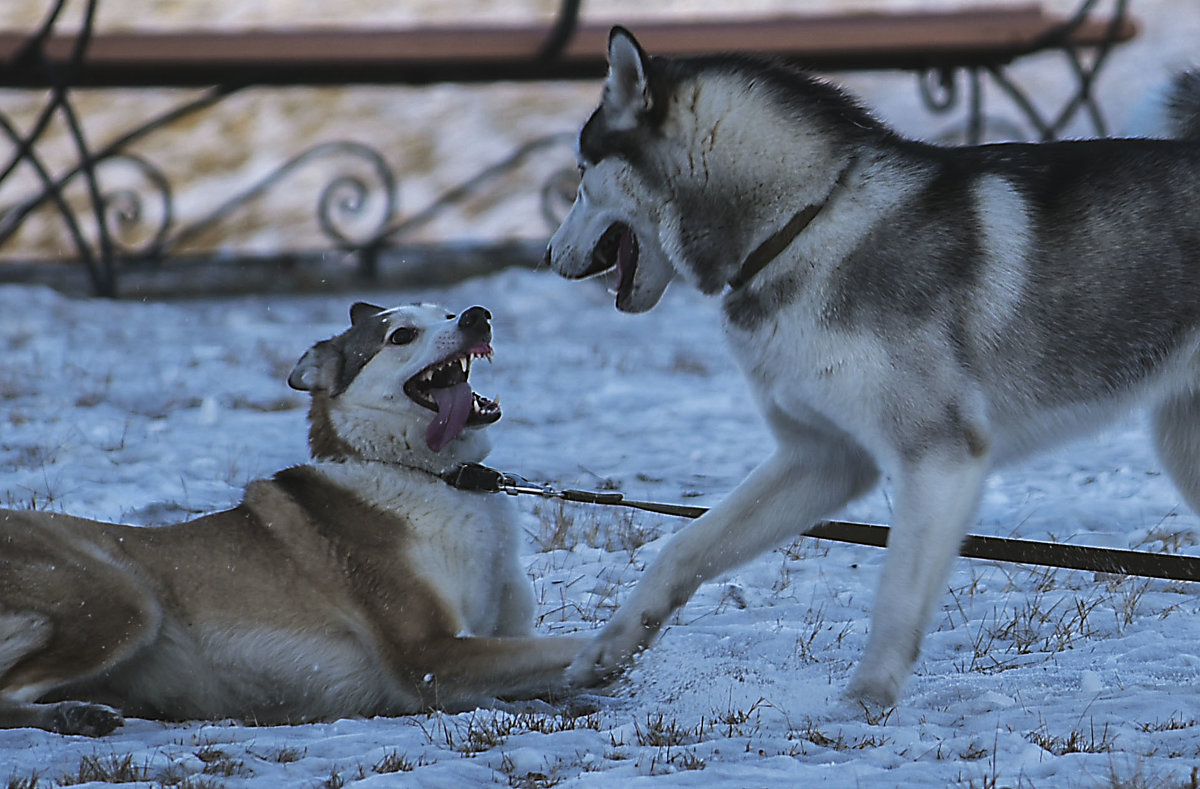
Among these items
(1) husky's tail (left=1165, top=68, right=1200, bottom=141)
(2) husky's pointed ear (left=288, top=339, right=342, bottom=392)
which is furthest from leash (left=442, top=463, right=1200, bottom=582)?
(1) husky's tail (left=1165, top=68, right=1200, bottom=141)

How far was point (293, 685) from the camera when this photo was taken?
3350 millimetres

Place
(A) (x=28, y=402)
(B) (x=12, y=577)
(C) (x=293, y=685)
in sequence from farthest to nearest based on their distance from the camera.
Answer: (A) (x=28, y=402) → (C) (x=293, y=685) → (B) (x=12, y=577)

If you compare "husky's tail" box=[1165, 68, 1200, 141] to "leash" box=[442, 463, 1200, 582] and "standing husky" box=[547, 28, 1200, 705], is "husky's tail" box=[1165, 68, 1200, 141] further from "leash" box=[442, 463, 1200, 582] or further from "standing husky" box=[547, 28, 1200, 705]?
"leash" box=[442, 463, 1200, 582]

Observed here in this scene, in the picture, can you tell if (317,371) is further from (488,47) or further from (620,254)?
(488,47)

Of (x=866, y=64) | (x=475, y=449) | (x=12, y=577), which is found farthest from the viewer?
(x=866, y=64)

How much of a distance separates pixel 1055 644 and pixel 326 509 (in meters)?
1.91

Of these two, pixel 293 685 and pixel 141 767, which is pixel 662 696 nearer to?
pixel 293 685

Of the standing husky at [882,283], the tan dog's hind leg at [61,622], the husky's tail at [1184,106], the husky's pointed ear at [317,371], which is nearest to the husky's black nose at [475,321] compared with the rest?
the standing husky at [882,283]

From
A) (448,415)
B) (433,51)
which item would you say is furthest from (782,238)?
(433,51)

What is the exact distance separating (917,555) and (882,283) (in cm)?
61

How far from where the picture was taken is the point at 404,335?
3973 mm

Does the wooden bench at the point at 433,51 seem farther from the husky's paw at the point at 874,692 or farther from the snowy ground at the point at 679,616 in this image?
the husky's paw at the point at 874,692

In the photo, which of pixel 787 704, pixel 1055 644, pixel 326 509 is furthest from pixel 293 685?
pixel 1055 644

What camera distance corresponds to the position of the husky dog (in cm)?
314
